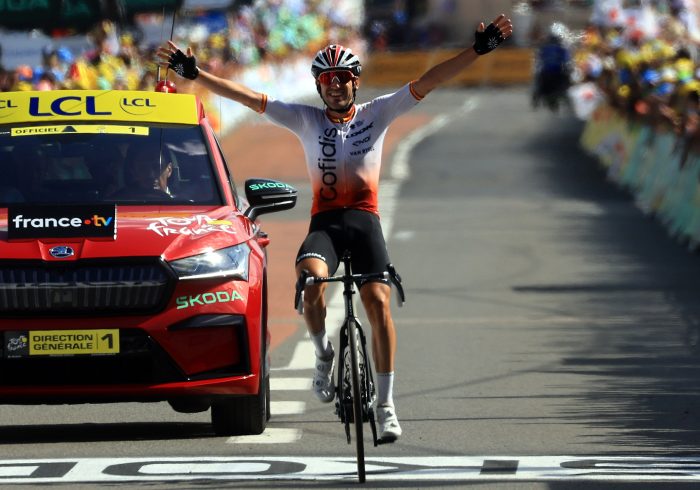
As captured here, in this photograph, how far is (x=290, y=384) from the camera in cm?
1198

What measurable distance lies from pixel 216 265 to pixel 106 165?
1149 millimetres

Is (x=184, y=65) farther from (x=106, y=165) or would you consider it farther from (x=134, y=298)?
(x=134, y=298)

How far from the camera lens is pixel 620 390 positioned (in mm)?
11625

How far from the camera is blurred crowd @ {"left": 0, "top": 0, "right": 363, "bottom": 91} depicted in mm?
25516

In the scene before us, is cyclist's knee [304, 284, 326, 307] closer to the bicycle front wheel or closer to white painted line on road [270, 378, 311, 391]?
the bicycle front wheel

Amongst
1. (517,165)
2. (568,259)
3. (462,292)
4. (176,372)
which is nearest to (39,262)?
(176,372)

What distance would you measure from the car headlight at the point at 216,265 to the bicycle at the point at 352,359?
413 millimetres

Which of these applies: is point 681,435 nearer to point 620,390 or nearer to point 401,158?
point 620,390

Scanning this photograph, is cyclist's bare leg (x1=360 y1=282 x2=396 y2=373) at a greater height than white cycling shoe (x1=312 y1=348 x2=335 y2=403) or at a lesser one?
greater

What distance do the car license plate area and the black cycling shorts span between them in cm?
96

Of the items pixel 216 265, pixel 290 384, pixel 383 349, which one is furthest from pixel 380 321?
pixel 290 384

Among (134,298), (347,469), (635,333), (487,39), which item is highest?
(487,39)

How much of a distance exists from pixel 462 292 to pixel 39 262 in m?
8.82

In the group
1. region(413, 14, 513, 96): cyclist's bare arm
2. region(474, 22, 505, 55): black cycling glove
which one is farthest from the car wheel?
region(474, 22, 505, 55): black cycling glove
